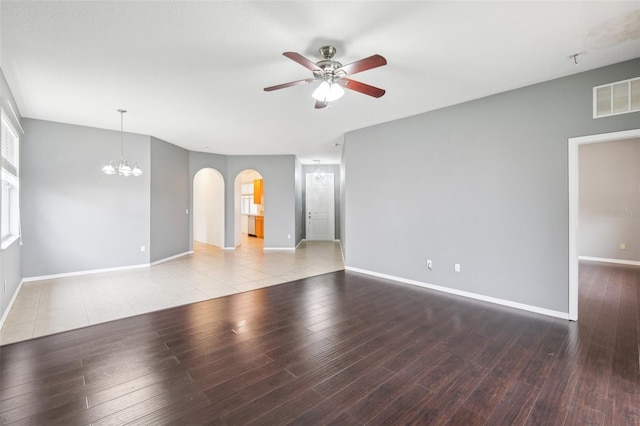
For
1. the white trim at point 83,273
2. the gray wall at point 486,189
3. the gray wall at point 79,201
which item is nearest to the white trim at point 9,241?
the gray wall at point 79,201

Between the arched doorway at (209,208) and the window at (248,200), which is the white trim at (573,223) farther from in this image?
the window at (248,200)

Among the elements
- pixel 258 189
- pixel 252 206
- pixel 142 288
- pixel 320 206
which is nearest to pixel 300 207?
pixel 320 206

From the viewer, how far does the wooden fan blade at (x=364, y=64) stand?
2035mm

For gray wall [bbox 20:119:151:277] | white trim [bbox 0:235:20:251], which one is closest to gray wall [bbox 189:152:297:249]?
gray wall [bbox 20:119:151:277]

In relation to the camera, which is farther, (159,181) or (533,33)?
(159,181)

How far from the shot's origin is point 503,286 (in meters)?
3.57

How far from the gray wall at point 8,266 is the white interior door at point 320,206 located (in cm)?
720

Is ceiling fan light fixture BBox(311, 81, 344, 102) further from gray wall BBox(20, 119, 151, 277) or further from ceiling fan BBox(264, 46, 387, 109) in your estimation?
gray wall BBox(20, 119, 151, 277)

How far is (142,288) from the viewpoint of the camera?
4.29 metres

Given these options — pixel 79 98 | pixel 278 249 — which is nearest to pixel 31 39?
pixel 79 98

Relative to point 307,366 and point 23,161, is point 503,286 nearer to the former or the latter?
point 307,366

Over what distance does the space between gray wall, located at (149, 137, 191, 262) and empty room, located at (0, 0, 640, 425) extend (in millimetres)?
97

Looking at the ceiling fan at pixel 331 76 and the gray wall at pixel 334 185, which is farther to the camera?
the gray wall at pixel 334 185

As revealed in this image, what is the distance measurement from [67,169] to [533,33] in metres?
6.93
